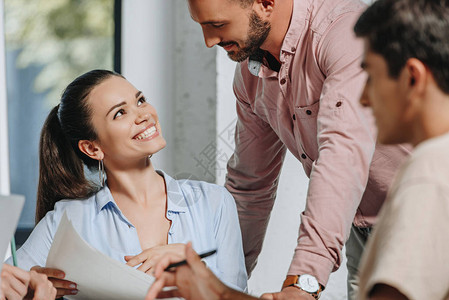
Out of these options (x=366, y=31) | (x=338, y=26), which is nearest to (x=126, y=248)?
(x=338, y=26)

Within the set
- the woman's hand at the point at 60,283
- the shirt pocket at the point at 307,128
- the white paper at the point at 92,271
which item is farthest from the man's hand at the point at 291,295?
the shirt pocket at the point at 307,128

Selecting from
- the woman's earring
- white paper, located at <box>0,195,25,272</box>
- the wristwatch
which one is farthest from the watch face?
the woman's earring

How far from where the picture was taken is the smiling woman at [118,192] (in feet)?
5.41

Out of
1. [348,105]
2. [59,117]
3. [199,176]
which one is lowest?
[199,176]

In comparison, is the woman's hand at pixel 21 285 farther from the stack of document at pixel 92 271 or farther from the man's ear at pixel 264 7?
the man's ear at pixel 264 7

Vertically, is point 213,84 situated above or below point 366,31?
below

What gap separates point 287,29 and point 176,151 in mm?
991

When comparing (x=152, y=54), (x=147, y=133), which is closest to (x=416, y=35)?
(x=147, y=133)

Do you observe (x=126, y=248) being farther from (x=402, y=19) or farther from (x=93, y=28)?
(x=93, y=28)

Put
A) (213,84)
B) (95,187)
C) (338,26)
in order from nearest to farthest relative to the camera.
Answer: (338,26) < (95,187) < (213,84)

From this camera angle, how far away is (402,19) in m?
0.72

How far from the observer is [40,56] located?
2.89 m

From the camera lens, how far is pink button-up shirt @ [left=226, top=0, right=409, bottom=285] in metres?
1.28

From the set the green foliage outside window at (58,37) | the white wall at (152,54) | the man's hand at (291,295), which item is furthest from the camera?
the green foliage outside window at (58,37)
